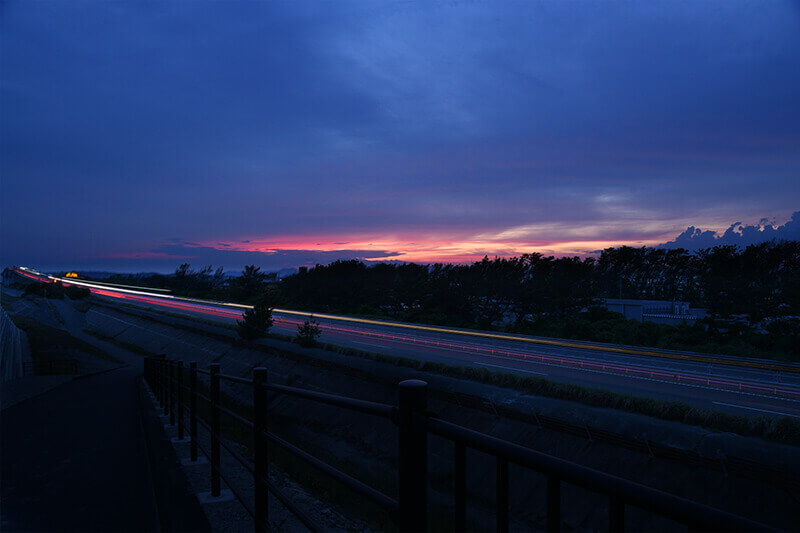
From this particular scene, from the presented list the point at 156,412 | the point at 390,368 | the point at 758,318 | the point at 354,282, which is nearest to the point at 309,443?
the point at 390,368

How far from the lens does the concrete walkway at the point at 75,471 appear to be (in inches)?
171

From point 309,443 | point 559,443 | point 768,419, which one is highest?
point 768,419

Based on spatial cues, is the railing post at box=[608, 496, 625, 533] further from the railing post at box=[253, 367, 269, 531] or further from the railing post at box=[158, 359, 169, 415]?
the railing post at box=[158, 359, 169, 415]

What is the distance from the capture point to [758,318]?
107ft

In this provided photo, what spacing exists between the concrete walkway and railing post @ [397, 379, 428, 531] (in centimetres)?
362

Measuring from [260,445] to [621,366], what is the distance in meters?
23.3

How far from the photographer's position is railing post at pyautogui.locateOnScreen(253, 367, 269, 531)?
10.4 feet

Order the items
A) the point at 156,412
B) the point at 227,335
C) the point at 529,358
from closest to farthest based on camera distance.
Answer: the point at 156,412 < the point at 529,358 < the point at 227,335

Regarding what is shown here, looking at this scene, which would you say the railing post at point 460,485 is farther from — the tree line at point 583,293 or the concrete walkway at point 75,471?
the tree line at point 583,293


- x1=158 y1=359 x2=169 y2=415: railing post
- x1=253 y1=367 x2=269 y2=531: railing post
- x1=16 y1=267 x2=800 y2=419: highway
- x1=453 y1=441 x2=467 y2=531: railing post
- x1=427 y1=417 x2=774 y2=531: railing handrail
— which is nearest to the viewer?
x1=427 y1=417 x2=774 y2=531: railing handrail

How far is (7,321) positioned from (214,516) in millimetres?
20596

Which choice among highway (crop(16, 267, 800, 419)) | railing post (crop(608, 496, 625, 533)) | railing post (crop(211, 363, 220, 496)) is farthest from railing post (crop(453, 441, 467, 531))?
highway (crop(16, 267, 800, 419))

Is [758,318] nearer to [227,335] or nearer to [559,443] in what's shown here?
[559,443]

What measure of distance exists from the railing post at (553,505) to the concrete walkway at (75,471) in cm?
429
